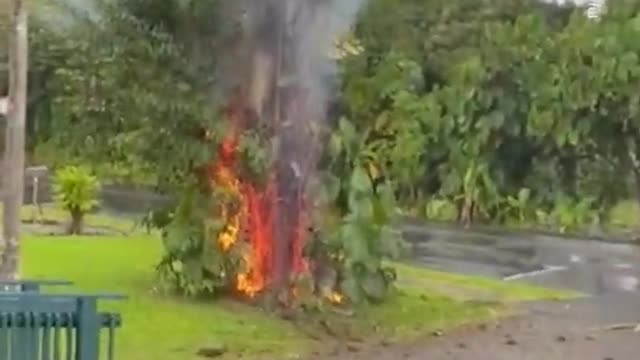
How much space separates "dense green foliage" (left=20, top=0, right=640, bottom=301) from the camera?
13.7 metres

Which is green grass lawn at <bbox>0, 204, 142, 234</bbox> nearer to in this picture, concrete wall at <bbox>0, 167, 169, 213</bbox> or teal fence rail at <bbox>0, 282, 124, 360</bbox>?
concrete wall at <bbox>0, 167, 169, 213</bbox>

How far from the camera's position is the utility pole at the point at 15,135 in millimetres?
11570

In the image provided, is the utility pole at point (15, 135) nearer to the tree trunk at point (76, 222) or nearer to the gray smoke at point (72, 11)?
the gray smoke at point (72, 11)

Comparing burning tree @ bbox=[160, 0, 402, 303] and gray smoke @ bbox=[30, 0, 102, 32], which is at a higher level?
gray smoke @ bbox=[30, 0, 102, 32]

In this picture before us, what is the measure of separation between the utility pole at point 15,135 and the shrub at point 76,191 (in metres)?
9.36

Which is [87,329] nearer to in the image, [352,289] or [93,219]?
[352,289]

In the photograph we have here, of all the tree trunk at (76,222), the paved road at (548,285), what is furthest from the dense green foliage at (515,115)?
the tree trunk at (76,222)

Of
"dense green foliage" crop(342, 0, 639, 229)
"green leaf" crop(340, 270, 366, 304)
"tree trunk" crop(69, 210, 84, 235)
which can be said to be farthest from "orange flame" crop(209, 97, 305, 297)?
"tree trunk" crop(69, 210, 84, 235)

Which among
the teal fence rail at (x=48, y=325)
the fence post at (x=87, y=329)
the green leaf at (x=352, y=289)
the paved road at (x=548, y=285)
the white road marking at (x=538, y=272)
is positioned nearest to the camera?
the teal fence rail at (x=48, y=325)

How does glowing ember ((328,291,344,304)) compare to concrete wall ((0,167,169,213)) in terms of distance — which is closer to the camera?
glowing ember ((328,291,344,304))

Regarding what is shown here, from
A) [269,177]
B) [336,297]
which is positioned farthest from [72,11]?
[336,297]

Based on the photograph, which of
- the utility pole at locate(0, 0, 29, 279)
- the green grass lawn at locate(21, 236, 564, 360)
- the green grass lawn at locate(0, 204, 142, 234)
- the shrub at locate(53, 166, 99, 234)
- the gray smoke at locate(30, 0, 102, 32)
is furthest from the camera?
the green grass lawn at locate(0, 204, 142, 234)

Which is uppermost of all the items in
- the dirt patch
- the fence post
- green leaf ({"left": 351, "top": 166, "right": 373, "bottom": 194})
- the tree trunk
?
green leaf ({"left": 351, "top": 166, "right": 373, "bottom": 194})

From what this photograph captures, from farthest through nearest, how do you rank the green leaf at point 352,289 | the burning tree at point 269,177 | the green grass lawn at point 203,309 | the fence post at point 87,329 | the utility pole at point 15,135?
1. the green leaf at point 352,289
2. the burning tree at point 269,177
3. the green grass lawn at point 203,309
4. the utility pole at point 15,135
5. the fence post at point 87,329
